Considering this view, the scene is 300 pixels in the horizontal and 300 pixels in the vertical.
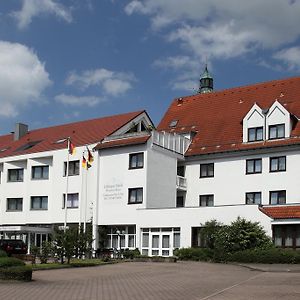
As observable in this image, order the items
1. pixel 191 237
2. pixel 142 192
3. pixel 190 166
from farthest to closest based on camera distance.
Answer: pixel 190 166 < pixel 142 192 < pixel 191 237

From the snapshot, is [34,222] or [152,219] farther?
[34,222]

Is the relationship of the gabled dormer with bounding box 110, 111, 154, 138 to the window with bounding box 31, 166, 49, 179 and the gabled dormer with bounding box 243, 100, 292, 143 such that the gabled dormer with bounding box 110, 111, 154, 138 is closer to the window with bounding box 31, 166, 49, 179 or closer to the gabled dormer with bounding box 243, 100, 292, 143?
the window with bounding box 31, 166, 49, 179

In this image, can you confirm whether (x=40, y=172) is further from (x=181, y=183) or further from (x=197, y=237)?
(x=197, y=237)

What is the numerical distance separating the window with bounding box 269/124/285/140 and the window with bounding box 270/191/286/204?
13.4 ft

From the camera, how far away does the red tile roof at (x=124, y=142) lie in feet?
139

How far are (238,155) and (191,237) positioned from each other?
7603mm

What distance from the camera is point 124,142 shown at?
43.5m

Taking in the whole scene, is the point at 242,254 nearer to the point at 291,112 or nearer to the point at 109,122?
the point at 291,112

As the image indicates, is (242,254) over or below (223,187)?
below

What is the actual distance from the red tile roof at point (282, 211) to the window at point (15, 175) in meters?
23.6

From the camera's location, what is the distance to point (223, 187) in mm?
43406

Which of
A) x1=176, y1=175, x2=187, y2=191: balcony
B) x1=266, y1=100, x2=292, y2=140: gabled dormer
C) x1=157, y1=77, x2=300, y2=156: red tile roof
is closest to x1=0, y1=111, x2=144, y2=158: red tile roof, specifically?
x1=157, y1=77, x2=300, y2=156: red tile roof

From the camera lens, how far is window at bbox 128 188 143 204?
41969 mm

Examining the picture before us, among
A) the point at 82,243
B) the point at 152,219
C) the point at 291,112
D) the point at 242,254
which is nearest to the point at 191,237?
the point at 152,219
